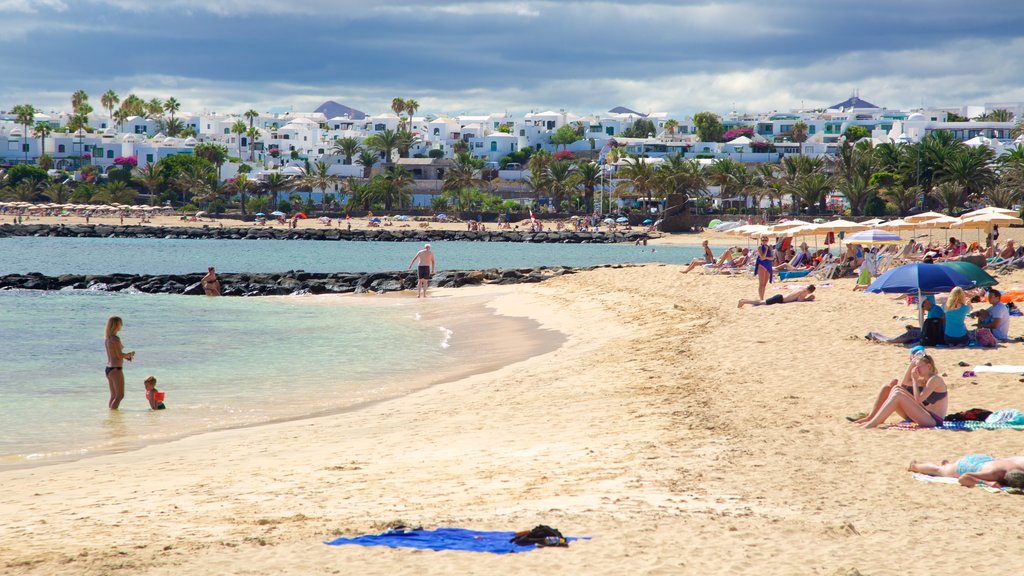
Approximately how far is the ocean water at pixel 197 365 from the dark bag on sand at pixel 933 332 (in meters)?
7.51

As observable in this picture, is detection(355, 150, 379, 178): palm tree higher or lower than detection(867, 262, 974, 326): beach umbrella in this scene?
higher

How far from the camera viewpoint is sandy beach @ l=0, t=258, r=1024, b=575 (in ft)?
20.2

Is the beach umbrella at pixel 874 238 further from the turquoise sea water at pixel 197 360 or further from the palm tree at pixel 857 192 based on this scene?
the palm tree at pixel 857 192

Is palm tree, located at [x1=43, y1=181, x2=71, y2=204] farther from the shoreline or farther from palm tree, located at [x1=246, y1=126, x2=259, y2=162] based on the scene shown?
the shoreline

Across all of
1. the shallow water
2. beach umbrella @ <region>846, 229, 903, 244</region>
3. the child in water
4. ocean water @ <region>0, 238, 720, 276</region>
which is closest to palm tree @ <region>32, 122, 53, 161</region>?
ocean water @ <region>0, 238, 720, 276</region>

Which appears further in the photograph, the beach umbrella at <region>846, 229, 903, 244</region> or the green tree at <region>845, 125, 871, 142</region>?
the green tree at <region>845, 125, 871, 142</region>

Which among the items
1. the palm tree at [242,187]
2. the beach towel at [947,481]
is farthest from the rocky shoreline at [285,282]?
the palm tree at [242,187]

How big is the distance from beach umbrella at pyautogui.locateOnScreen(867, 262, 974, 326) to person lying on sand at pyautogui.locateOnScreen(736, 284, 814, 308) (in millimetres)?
5470

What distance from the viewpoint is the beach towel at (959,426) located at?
9609 mm

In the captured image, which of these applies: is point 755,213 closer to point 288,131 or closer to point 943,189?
point 943,189

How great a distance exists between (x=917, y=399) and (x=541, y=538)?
5.28m

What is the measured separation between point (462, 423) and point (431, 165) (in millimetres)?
111213

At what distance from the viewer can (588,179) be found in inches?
4028

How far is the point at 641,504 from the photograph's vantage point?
24.2ft
